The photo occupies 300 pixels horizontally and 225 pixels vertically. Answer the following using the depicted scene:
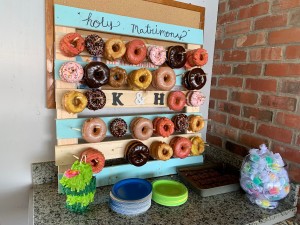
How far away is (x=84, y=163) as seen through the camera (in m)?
0.82

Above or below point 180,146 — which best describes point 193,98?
above

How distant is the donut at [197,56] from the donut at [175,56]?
0.13 ft

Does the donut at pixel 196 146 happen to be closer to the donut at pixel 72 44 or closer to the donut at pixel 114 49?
the donut at pixel 114 49

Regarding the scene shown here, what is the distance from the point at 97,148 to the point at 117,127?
0.39ft

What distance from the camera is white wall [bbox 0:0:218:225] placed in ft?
2.88

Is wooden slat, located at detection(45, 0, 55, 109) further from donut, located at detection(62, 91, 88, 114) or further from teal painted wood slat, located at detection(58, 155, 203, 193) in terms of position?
teal painted wood slat, located at detection(58, 155, 203, 193)

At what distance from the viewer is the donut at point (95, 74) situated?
2.79 feet

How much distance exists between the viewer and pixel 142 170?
106 cm

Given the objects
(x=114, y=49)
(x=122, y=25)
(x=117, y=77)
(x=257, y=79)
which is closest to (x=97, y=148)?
(x=117, y=77)

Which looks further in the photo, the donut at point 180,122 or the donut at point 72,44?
the donut at point 180,122

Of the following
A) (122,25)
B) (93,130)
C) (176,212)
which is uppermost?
(122,25)

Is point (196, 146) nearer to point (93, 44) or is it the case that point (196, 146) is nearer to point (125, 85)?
point (125, 85)

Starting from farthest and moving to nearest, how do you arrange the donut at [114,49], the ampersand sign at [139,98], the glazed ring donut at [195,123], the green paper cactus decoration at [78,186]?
the glazed ring donut at [195,123] < the ampersand sign at [139,98] < the donut at [114,49] < the green paper cactus decoration at [78,186]

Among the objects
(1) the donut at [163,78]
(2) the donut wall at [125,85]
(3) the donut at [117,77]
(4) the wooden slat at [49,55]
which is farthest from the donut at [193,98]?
(4) the wooden slat at [49,55]
